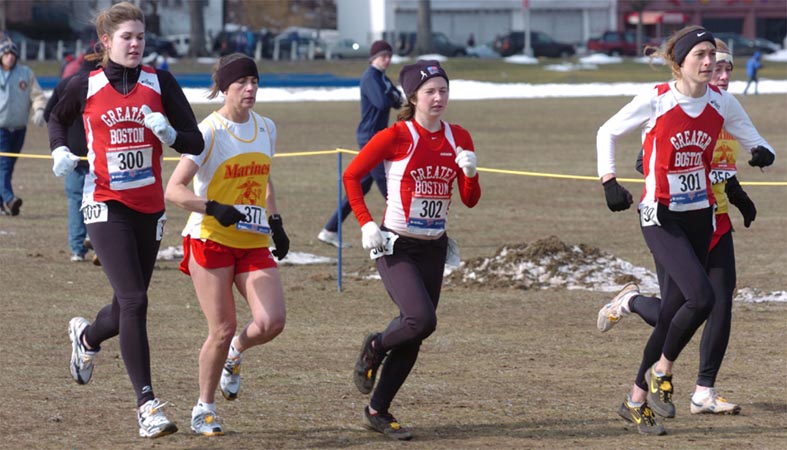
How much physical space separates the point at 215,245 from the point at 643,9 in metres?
91.6

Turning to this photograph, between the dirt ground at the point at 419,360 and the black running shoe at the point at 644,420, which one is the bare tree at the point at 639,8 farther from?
the black running shoe at the point at 644,420

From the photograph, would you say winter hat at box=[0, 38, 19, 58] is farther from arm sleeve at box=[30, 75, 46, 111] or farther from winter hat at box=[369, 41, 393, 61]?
winter hat at box=[369, 41, 393, 61]

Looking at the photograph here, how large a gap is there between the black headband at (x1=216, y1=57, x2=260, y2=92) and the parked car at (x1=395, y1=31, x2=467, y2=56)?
234 ft

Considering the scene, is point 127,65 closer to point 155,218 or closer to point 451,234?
point 155,218

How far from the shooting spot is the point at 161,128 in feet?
21.9

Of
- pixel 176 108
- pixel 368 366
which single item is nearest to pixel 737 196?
pixel 368 366

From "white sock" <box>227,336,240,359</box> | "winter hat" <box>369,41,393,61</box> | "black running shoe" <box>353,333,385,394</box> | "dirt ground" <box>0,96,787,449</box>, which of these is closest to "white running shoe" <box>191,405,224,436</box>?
"dirt ground" <box>0,96,787,449</box>

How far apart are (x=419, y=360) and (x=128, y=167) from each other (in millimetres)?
2973

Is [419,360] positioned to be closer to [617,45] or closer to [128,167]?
[128,167]

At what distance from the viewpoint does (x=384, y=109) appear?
1442cm

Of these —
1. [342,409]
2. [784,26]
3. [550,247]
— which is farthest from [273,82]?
[784,26]

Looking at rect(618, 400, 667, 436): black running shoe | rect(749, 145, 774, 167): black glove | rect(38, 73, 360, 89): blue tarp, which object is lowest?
rect(38, 73, 360, 89): blue tarp

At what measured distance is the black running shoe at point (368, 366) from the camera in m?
7.18

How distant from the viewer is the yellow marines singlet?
6844mm
